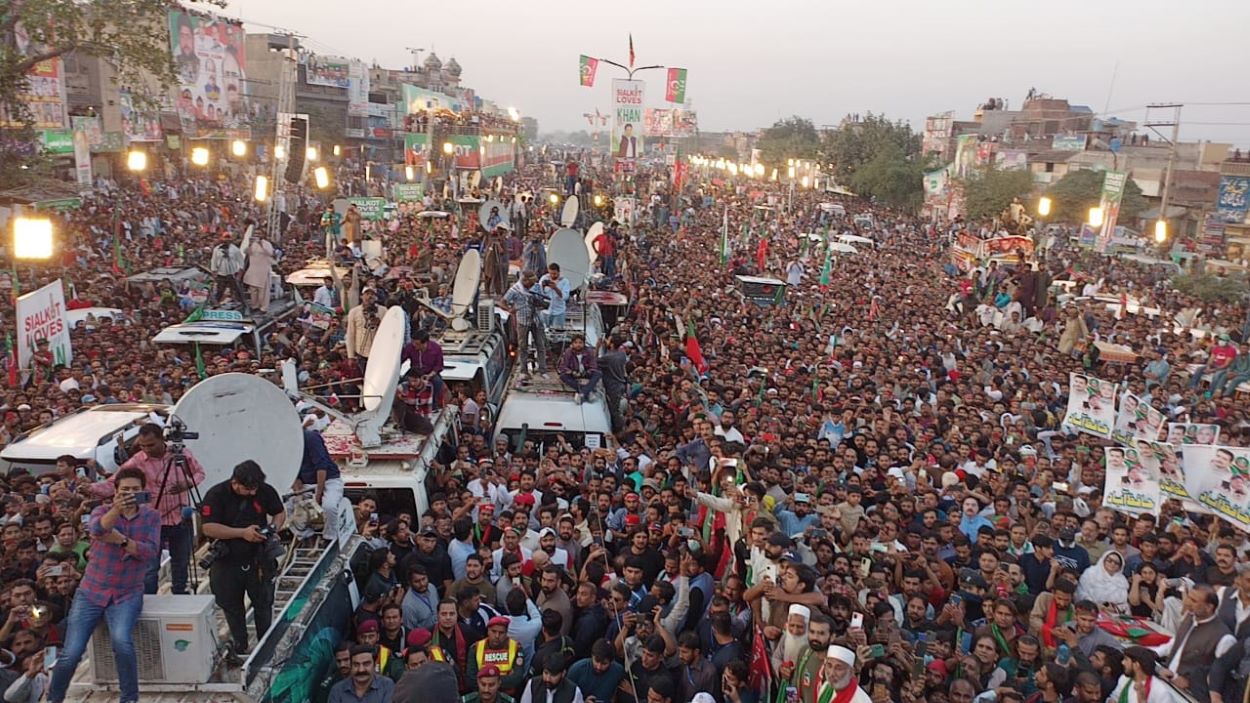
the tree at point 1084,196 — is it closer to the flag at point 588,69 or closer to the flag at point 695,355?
the flag at point 588,69

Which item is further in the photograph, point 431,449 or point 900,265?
point 900,265

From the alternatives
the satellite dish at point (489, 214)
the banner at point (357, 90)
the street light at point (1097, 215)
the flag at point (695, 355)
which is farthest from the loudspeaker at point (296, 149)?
the banner at point (357, 90)

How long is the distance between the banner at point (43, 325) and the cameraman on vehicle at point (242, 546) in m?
9.12

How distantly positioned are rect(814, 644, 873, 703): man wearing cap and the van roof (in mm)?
7824

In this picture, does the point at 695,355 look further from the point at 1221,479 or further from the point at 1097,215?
the point at 1097,215

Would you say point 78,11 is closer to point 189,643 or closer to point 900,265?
point 189,643

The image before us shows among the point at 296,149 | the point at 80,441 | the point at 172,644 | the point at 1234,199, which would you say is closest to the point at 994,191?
the point at 1234,199

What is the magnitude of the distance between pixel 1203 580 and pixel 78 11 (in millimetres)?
23392

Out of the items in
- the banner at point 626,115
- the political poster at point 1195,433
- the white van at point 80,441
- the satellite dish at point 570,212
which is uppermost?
the banner at point 626,115

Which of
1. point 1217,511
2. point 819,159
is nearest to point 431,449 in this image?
point 1217,511

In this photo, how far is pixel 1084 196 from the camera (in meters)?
43.5

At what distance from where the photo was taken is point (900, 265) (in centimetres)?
2950

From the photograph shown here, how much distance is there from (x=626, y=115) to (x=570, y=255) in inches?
622

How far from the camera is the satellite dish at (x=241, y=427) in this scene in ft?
19.2
